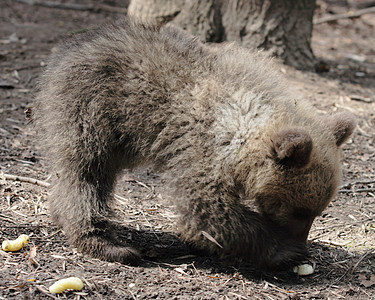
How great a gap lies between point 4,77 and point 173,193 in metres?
5.18

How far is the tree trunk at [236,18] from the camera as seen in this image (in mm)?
8328

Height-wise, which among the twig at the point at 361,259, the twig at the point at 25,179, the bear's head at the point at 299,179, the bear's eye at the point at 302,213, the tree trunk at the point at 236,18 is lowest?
the twig at the point at 25,179

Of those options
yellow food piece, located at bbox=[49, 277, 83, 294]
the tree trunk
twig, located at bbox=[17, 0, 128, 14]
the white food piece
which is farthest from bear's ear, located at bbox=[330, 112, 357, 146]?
twig, located at bbox=[17, 0, 128, 14]

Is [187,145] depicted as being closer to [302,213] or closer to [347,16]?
[302,213]

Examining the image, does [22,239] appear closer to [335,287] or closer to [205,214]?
[205,214]

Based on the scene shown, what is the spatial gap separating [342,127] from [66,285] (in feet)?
9.49

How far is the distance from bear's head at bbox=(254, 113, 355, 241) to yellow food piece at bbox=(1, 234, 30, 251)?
213cm

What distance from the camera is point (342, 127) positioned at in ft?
15.2

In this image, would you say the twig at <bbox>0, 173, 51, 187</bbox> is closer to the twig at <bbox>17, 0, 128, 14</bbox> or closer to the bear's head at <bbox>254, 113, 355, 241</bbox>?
the bear's head at <bbox>254, 113, 355, 241</bbox>

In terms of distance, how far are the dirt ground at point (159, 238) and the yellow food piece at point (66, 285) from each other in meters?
0.05

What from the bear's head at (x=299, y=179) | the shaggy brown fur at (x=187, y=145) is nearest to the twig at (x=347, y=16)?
the bear's head at (x=299, y=179)

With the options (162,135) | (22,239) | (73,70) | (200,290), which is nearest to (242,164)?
(162,135)

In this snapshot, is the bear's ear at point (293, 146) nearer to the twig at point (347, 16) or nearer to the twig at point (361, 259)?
the twig at point (361, 259)

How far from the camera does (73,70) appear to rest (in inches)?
172
